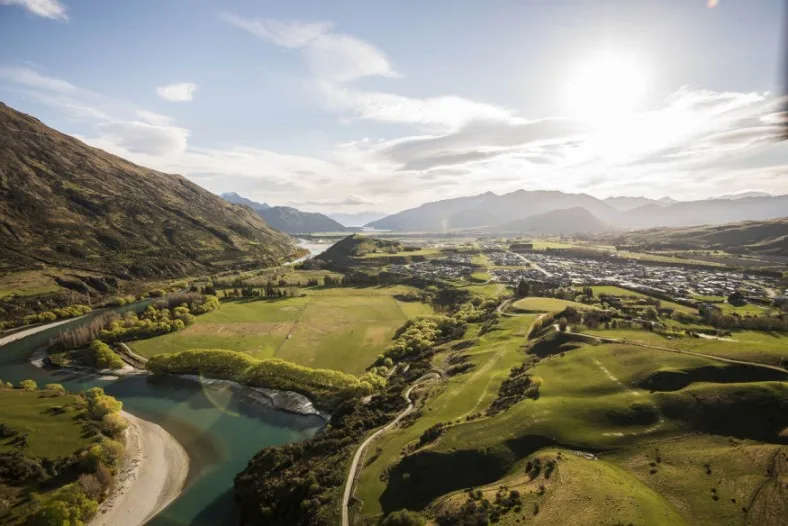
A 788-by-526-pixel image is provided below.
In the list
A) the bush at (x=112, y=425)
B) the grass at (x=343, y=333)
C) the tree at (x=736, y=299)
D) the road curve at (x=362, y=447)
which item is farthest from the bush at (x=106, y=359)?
the tree at (x=736, y=299)

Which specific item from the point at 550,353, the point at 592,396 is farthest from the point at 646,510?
the point at 550,353

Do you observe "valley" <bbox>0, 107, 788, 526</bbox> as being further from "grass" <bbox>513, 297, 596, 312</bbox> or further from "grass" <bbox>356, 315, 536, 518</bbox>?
"grass" <bbox>513, 297, 596, 312</bbox>

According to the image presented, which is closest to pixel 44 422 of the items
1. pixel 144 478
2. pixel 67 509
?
pixel 144 478

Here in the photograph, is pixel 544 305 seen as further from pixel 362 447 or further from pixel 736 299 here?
pixel 362 447

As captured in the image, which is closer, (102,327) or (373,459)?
(373,459)

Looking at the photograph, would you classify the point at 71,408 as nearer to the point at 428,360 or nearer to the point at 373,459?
the point at 373,459

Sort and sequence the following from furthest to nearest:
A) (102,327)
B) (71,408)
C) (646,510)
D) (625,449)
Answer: (102,327) → (71,408) → (625,449) → (646,510)
